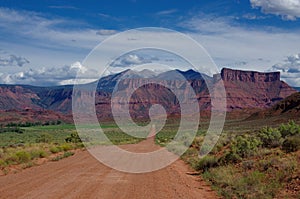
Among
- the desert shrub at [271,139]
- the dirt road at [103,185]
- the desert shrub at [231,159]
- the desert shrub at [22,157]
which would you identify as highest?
the desert shrub at [271,139]

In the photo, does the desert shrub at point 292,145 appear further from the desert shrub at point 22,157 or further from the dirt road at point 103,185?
the desert shrub at point 22,157

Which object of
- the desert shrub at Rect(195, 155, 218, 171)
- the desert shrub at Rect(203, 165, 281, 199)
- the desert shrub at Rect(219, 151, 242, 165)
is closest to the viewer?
the desert shrub at Rect(203, 165, 281, 199)

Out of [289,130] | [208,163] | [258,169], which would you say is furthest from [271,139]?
[258,169]

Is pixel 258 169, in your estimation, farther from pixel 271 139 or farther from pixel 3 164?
pixel 3 164

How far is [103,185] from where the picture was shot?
49.2ft

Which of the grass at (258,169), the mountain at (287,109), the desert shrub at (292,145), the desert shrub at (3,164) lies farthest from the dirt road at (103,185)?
the mountain at (287,109)

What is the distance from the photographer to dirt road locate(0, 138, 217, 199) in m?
13.0

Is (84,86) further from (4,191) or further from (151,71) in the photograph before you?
(4,191)

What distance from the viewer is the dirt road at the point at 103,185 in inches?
512

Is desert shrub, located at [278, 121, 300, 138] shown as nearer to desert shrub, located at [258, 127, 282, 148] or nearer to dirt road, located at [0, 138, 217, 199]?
desert shrub, located at [258, 127, 282, 148]

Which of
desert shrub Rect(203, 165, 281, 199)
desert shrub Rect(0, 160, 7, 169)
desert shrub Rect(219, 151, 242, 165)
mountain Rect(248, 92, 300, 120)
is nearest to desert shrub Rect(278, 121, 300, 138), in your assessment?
desert shrub Rect(219, 151, 242, 165)

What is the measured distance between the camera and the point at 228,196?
12961 millimetres

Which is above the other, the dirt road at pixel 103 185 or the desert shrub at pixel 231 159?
the desert shrub at pixel 231 159

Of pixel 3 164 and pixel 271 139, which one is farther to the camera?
pixel 3 164
